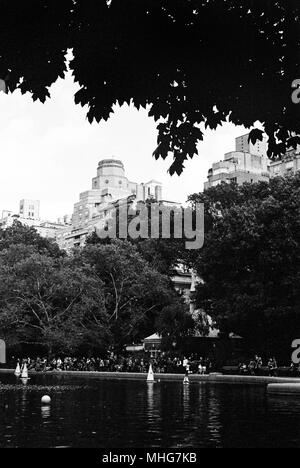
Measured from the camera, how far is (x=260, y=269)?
43219 millimetres

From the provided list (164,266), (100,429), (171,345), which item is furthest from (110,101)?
(164,266)

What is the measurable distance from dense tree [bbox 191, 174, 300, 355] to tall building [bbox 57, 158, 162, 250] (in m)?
71.8

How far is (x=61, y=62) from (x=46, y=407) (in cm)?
1658

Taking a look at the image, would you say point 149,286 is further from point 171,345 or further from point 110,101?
point 110,101

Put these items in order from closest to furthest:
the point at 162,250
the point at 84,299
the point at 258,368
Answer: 1. the point at 258,368
2. the point at 84,299
3. the point at 162,250

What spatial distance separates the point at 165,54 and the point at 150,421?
12169 millimetres

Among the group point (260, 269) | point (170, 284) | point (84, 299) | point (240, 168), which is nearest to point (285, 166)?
A: point (240, 168)

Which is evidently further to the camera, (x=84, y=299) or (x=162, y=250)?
(x=162, y=250)

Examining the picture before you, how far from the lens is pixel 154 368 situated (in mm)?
49438

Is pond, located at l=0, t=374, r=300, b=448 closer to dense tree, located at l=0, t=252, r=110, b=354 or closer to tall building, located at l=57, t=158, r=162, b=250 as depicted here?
dense tree, located at l=0, t=252, r=110, b=354

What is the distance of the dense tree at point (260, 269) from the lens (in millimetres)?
41719

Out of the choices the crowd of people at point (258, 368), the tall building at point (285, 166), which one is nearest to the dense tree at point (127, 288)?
the crowd of people at point (258, 368)

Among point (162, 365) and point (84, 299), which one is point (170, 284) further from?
point (162, 365)

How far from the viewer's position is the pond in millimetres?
13547
